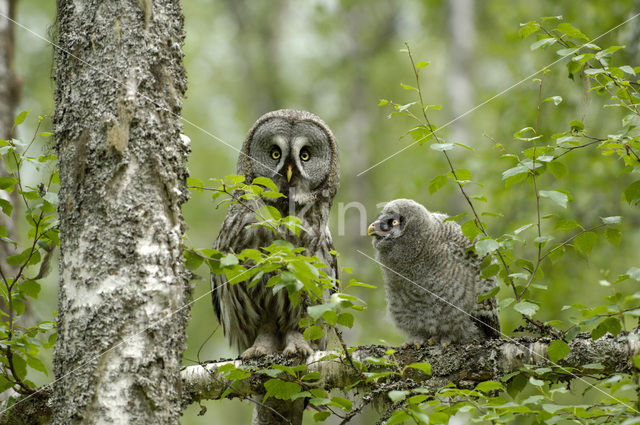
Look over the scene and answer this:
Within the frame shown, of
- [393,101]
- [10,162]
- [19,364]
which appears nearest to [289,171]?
[10,162]

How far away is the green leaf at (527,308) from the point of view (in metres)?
2.53

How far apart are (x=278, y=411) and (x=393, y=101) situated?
34.3 feet

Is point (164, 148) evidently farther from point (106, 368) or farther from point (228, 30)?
point (228, 30)

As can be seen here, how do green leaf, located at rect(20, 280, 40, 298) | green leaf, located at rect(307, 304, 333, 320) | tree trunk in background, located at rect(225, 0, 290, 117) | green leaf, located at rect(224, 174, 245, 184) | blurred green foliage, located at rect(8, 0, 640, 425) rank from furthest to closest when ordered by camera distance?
tree trunk in background, located at rect(225, 0, 290, 117) < blurred green foliage, located at rect(8, 0, 640, 425) < green leaf, located at rect(20, 280, 40, 298) < green leaf, located at rect(224, 174, 245, 184) < green leaf, located at rect(307, 304, 333, 320)

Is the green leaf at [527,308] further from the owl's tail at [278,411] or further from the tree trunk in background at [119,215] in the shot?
the owl's tail at [278,411]

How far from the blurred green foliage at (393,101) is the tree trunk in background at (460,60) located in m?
0.03

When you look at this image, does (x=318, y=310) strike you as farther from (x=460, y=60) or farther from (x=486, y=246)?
(x=460, y=60)

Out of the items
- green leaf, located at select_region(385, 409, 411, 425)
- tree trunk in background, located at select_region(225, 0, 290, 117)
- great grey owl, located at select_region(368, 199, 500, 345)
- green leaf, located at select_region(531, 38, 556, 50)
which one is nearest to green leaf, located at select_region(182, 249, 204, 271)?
green leaf, located at select_region(385, 409, 411, 425)

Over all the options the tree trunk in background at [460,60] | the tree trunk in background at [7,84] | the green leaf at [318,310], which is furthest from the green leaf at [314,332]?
the tree trunk in background at [460,60]

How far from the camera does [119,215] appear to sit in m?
2.45

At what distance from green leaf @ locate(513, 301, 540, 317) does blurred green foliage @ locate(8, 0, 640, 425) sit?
13.3 feet

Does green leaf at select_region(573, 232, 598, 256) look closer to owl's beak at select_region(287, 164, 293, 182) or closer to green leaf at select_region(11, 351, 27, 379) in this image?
owl's beak at select_region(287, 164, 293, 182)

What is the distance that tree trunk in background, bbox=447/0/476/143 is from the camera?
964cm

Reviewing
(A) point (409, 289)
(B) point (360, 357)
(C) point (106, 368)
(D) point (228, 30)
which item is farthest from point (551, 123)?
(D) point (228, 30)
